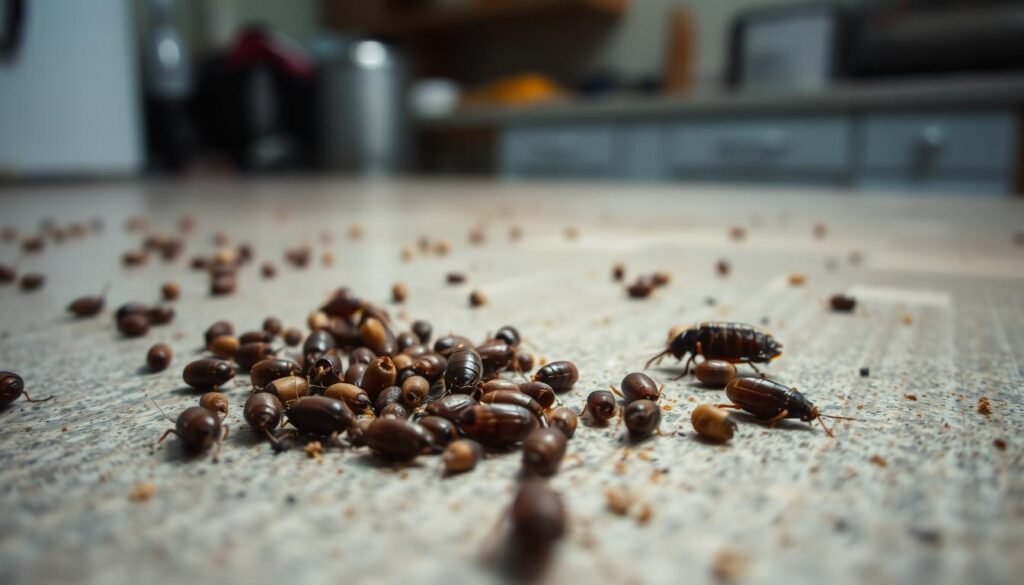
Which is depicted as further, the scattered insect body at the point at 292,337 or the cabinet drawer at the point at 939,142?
the cabinet drawer at the point at 939,142

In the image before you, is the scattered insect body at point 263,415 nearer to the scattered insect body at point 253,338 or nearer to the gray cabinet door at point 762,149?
the scattered insect body at point 253,338

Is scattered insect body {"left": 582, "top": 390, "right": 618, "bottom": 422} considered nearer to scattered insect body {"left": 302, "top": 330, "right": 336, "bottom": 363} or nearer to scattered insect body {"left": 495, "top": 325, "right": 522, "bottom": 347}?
scattered insect body {"left": 495, "top": 325, "right": 522, "bottom": 347}

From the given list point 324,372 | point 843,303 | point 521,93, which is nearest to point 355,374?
point 324,372

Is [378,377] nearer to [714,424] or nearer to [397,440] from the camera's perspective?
[397,440]

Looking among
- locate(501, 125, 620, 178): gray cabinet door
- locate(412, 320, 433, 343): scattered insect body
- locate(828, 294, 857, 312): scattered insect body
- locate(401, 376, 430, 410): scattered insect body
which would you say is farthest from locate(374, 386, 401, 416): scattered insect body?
locate(501, 125, 620, 178): gray cabinet door

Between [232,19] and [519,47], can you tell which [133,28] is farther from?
[519,47]

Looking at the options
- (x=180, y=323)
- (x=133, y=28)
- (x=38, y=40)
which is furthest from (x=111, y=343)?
(x=133, y=28)

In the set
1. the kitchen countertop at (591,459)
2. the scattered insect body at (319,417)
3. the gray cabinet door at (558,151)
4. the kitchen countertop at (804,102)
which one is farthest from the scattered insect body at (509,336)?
the gray cabinet door at (558,151)
